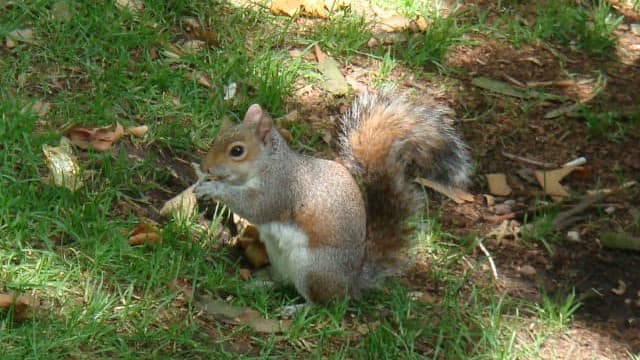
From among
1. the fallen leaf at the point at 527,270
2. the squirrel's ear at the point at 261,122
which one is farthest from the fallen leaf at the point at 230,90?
the fallen leaf at the point at 527,270

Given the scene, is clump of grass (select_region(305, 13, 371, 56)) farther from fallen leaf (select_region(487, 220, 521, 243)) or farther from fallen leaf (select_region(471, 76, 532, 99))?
fallen leaf (select_region(487, 220, 521, 243))

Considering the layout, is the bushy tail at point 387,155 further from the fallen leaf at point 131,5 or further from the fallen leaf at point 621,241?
the fallen leaf at point 131,5

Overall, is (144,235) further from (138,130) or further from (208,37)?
(208,37)

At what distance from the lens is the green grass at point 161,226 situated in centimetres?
241

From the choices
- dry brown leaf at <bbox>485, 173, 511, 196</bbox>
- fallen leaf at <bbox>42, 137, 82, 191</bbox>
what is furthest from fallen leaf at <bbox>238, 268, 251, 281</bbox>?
dry brown leaf at <bbox>485, 173, 511, 196</bbox>

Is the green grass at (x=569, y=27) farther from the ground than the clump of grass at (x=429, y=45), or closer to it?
farther from the ground

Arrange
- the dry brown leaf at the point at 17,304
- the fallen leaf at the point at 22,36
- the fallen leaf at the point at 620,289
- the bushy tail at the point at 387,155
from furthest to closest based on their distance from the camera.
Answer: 1. the fallen leaf at the point at 22,36
2. the fallen leaf at the point at 620,289
3. the bushy tail at the point at 387,155
4. the dry brown leaf at the point at 17,304

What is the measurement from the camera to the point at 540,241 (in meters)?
3.02

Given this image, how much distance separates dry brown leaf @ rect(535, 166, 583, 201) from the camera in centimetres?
322

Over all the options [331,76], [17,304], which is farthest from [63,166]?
[331,76]

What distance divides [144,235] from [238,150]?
Answer: 0.31m

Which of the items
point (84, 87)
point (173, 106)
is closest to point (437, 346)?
point (173, 106)

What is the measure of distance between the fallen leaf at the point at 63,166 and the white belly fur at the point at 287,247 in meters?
0.49

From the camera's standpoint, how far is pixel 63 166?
9.03 ft
